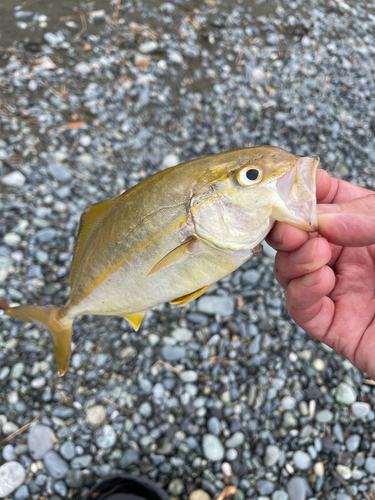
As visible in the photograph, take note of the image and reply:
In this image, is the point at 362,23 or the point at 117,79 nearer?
the point at 117,79

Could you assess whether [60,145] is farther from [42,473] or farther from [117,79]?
[42,473]

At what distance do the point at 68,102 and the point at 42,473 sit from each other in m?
3.79

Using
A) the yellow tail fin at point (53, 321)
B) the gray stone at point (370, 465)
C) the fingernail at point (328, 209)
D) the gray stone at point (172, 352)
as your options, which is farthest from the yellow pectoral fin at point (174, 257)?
the gray stone at point (370, 465)

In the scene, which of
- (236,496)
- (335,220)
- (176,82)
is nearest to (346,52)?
(176,82)

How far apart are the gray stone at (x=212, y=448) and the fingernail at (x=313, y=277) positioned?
1.66m

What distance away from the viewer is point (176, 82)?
493cm

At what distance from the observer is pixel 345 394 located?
3.37 metres

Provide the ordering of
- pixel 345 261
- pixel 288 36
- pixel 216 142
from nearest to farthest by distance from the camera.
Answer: pixel 345 261, pixel 216 142, pixel 288 36

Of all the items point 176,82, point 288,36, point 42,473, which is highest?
point 288,36

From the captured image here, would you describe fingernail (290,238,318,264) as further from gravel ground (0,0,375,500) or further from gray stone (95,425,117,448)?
gray stone (95,425,117,448)

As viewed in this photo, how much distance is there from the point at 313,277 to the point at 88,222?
133cm

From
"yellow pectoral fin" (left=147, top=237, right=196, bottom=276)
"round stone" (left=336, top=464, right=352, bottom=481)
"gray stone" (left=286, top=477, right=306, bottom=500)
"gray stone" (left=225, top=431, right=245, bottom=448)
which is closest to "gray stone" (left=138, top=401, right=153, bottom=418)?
"gray stone" (left=225, top=431, right=245, bottom=448)

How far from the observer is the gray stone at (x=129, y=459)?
2.93m

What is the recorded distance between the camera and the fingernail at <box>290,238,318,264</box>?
193 centimetres
